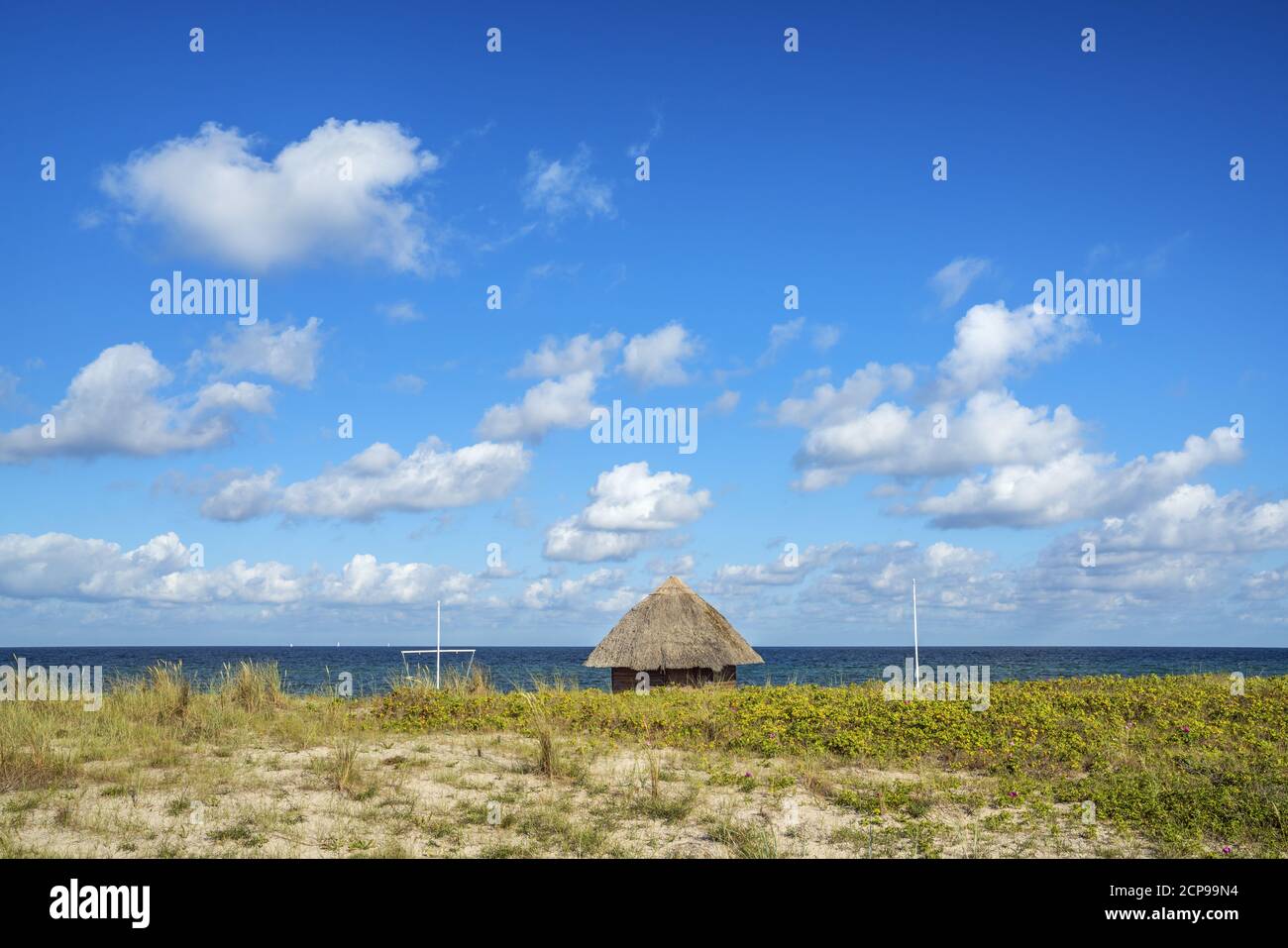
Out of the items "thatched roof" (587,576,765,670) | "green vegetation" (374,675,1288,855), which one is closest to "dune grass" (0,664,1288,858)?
"green vegetation" (374,675,1288,855)

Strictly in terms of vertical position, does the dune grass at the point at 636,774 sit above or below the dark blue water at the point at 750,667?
above

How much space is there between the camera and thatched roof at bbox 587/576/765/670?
2359 centimetres

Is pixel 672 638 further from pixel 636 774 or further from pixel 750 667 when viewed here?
pixel 750 667

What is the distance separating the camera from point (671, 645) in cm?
2375

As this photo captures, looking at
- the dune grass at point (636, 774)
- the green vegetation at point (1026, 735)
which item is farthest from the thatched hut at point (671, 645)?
the dune grass at point (636, 774)

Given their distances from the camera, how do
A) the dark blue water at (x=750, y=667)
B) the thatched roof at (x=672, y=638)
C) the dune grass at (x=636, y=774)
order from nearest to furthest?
the dune grass at (x=636, y=774) → the thatched roof at (x=672, y=638) → the dark blue water at (x=750, y=667)

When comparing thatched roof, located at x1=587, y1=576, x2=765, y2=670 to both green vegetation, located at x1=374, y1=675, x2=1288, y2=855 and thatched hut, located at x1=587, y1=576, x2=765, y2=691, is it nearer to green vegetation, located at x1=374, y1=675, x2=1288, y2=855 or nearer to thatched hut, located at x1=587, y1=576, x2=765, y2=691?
thatched hut, located at x1=587, y1=576, x2=765, y2=691

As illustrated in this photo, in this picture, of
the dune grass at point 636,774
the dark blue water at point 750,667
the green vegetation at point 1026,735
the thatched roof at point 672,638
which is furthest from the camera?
the dark blue water at point 750,667

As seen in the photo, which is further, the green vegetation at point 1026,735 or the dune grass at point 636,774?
the green vegetation at point 1026,735

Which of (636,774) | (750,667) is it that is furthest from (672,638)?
(750,667)

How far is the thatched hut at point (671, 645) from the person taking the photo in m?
23.6

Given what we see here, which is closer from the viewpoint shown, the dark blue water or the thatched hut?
the thatched hut

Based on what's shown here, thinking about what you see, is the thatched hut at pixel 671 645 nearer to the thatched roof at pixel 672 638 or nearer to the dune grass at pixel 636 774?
the thatched roof at pixel 672 638
